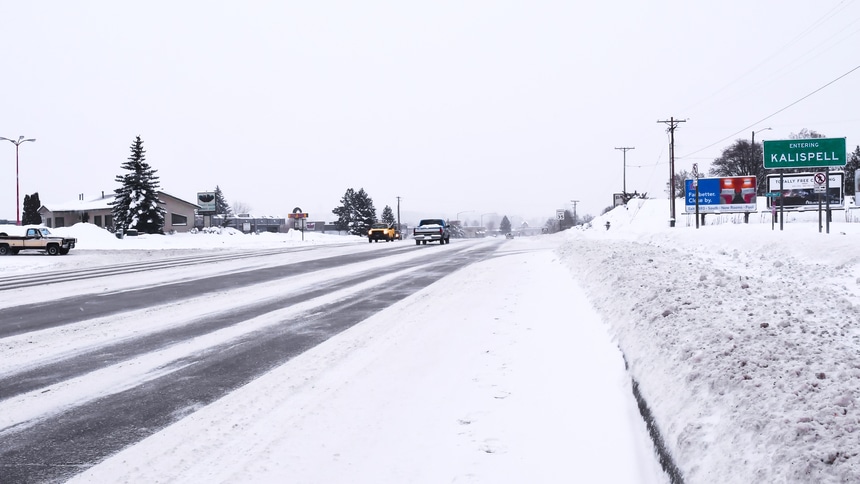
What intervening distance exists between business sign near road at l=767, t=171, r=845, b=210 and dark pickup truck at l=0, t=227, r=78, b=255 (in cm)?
3686

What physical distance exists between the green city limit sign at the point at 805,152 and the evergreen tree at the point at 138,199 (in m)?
59.1

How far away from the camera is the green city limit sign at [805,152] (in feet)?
78.4

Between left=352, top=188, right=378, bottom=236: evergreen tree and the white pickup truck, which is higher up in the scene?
left=352, top=188, right=378, bottom=236: evergreen tree

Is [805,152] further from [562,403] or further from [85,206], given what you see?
[85,206]

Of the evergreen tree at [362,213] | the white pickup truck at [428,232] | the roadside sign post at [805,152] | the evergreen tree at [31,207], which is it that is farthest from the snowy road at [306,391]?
the evergreen tree at [362,213]

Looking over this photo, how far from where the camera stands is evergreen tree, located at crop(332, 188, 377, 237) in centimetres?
9669

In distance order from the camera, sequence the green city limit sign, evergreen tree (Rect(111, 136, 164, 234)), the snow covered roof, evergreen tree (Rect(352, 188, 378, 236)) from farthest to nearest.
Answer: evergreen tree (Rect(352, 188, 378, 236)) < the snow covered roof < evergreen tree (Rect(111, 136, 164, 234)) < the green city limit sign

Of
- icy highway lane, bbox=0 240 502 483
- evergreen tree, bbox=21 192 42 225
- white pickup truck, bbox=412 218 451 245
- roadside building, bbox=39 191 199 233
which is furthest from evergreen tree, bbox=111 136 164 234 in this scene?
icy highway lane, bbox=0 240 502 483

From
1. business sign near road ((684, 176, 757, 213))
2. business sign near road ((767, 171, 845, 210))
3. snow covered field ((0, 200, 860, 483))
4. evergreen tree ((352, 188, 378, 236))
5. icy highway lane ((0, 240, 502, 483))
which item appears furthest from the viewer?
evergreen tree ((352, 188, 378, 236))

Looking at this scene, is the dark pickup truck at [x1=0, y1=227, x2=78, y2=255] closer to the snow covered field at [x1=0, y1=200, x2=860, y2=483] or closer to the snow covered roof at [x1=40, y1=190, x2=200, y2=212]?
the snow covered field at [x1=0, y1=200, x2=860, y2=483]

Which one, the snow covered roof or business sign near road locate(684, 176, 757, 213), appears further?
the snow covered roof

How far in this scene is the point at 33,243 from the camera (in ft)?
104

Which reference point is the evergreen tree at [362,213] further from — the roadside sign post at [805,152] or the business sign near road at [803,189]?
the roadside sign post at [805,152]

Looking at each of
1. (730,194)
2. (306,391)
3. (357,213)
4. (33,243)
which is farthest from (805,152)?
(357,213)
